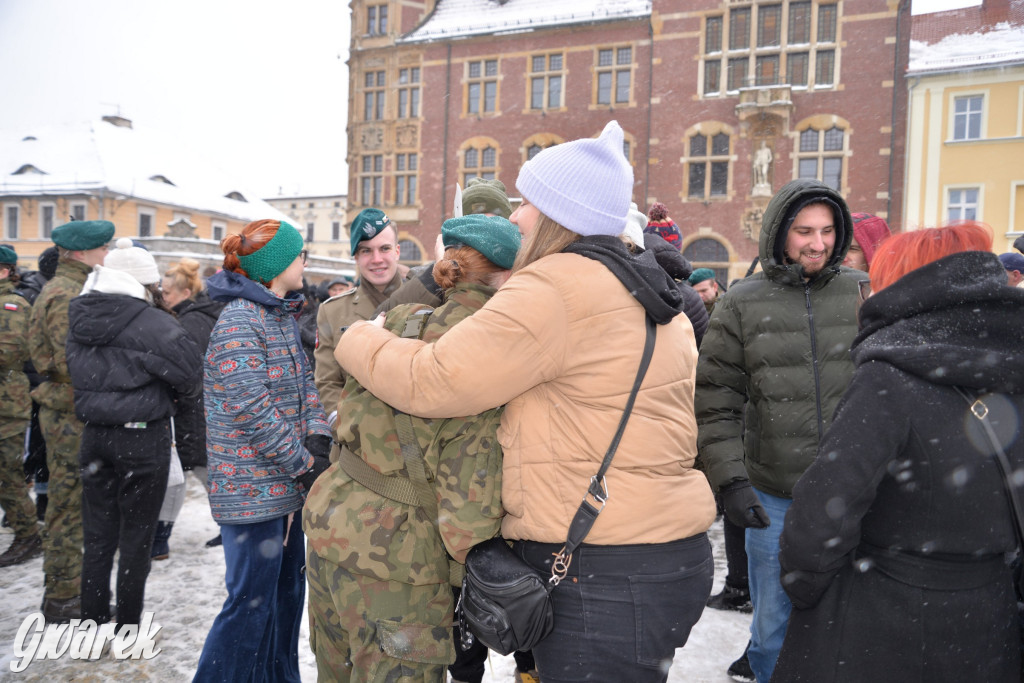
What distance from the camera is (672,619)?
→ 1797 mm

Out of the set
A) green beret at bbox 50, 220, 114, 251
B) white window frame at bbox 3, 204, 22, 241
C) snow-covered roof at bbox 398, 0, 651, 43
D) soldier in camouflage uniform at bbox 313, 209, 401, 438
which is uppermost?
snow-covered roof at bbox 398, 0, 651, 43

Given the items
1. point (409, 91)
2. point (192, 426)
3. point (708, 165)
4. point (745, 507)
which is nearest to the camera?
point (745, 507)

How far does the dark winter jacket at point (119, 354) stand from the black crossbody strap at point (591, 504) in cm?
269

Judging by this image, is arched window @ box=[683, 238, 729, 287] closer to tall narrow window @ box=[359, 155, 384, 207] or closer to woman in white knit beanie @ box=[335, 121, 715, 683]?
tall narrow window @ box=[359, 155, 384, 207]

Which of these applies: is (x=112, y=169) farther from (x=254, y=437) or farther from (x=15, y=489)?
(x=254, y=437)

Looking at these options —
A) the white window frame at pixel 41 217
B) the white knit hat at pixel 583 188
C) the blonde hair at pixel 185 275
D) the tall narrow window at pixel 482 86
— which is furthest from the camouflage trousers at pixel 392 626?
the white window frame at pixel 41 217

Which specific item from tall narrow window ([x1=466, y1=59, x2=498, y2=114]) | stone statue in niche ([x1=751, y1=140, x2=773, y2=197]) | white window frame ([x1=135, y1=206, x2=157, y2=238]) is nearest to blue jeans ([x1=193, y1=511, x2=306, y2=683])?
stone statue in niche ([x1=751, y1=140, x2=773, y2=197])

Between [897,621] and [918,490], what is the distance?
0.37m

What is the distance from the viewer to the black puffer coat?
3508mm

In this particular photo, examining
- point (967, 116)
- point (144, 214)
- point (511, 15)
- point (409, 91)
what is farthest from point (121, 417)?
point (144, 214)

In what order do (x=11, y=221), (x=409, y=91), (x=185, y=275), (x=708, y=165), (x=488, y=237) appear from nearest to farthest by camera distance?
1. (x=488, y=237)
2. (x=185, y=275)
3. (x=708, y=165)
4. (x=409, y=91)
5. (x=11, y=221)

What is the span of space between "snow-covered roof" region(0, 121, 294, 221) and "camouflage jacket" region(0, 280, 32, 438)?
104 ft

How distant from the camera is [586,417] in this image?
175 cm

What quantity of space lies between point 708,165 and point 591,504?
873 inches
